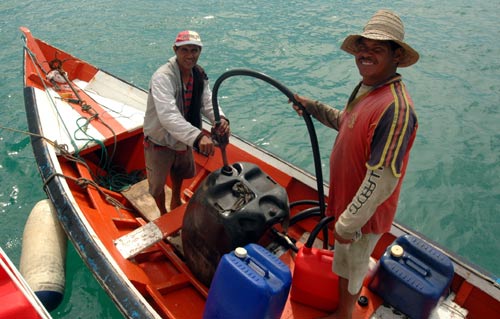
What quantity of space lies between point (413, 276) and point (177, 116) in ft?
6.95

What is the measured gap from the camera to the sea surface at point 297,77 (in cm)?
573

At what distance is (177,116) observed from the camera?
2959mm

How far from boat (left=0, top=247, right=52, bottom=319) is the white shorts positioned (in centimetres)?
165

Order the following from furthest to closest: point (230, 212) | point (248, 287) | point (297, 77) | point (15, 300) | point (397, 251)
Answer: point (297, 77) → point (397, 251) → point (230, 212) → point (248, 287) → point (15, 300)

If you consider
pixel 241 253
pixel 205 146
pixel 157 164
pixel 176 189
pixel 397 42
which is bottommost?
pixel 176 189

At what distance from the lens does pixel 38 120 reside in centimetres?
457

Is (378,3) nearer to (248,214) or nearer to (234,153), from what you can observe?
(234,153)

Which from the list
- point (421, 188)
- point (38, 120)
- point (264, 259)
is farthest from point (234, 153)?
point (421, 188)

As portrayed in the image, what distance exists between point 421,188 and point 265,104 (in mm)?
4009

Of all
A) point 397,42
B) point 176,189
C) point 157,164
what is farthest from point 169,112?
point 397,42

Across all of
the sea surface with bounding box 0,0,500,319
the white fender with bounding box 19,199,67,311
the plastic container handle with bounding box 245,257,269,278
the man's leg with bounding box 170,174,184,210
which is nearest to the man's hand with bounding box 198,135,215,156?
the plastic container handle with bounding box 245,257,269,278

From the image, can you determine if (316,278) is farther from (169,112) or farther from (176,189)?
(176,189)

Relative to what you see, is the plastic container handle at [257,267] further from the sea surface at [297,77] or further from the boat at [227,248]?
the sea surface at [297,77]

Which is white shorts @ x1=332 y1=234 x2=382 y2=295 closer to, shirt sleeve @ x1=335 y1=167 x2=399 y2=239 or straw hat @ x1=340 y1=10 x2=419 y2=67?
shirt sleeve @ x1=335 y1=167 x2=399 y2=239
